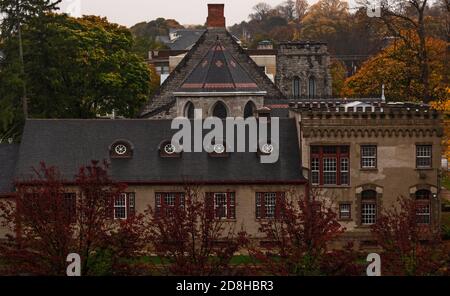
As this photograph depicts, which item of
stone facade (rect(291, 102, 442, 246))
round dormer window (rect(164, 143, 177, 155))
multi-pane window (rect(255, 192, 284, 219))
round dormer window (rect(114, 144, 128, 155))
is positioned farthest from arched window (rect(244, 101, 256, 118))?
multi-pane window (rect(255, 192, 284, 219))

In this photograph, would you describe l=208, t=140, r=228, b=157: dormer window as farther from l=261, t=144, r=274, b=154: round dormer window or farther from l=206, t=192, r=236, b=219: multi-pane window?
l=206, t=192, r=236, b=219: multi-pane window

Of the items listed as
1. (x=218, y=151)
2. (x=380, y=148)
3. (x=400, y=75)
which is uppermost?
(x=400, y=75)

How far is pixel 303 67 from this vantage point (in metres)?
102

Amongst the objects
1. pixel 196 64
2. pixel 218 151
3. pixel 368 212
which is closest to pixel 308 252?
pixel 368 212

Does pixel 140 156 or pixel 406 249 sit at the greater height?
pixel 140 156

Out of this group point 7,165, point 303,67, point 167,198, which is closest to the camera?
point 167,198

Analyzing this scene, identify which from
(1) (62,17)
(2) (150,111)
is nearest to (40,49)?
(1) (62,17)

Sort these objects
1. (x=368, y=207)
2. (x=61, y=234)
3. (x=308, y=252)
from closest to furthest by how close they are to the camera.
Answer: (x=61, y=234), (x=308, y=252), (x=368, y=207)

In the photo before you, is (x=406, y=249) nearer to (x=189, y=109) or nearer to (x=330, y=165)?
(x=330, y=165)

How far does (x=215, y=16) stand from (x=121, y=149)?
3485 cm

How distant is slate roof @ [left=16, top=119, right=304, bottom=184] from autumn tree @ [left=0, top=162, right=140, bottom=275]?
8.45m

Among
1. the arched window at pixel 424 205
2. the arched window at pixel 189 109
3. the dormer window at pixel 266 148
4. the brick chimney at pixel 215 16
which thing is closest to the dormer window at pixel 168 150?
the dormer window at pixel 266 148

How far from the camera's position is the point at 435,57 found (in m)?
94.8

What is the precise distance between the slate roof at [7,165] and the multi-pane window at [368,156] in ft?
55.5
